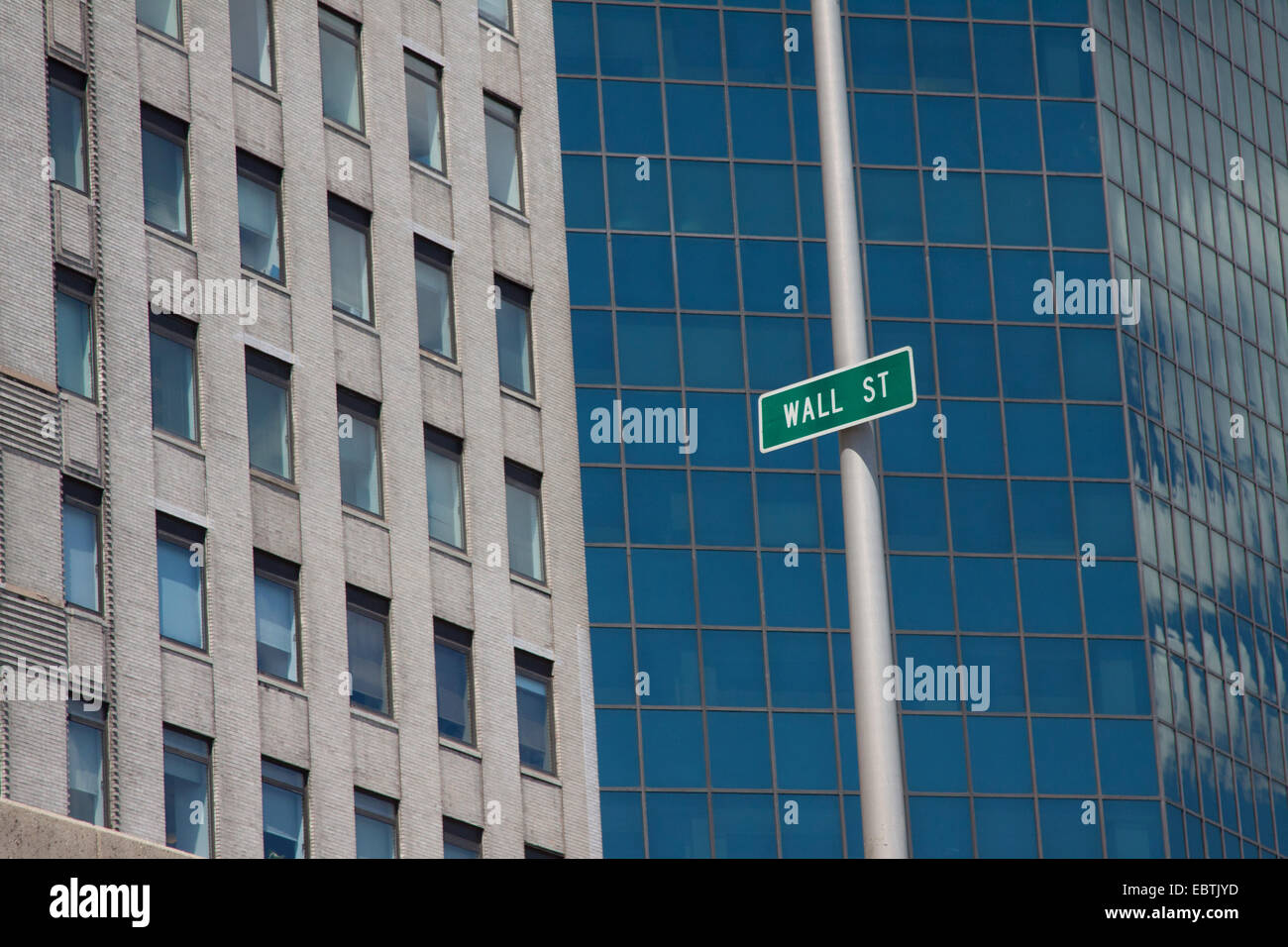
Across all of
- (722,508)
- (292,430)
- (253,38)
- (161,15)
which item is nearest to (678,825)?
(722,508)

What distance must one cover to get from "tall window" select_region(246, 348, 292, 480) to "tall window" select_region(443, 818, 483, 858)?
18.3 ft

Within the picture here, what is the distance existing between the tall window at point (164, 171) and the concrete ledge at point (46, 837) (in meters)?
12.0

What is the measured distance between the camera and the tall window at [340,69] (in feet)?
125

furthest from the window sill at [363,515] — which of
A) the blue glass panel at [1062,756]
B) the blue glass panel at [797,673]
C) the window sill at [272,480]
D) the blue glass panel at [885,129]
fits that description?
the blue glass panel at [885,129]

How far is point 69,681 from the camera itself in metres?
30.9

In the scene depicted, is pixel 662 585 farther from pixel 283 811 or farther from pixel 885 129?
pixel 283 811

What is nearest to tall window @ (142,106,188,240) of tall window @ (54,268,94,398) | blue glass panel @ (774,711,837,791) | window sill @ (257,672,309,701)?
tall window @ (54,268,94,398)

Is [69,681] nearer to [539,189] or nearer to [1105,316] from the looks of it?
[539,189]

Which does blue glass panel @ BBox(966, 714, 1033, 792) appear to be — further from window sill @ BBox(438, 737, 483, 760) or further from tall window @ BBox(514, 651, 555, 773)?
window sill @ BBox(438, 737, 483, 760)

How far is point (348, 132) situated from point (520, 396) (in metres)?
5.04

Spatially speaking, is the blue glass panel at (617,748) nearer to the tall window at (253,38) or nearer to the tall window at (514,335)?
the tall window at (514,335)

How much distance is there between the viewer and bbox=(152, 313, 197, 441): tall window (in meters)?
33.7

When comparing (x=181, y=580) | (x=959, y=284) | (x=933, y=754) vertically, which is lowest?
(x=181, y=580)

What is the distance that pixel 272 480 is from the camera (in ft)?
115
